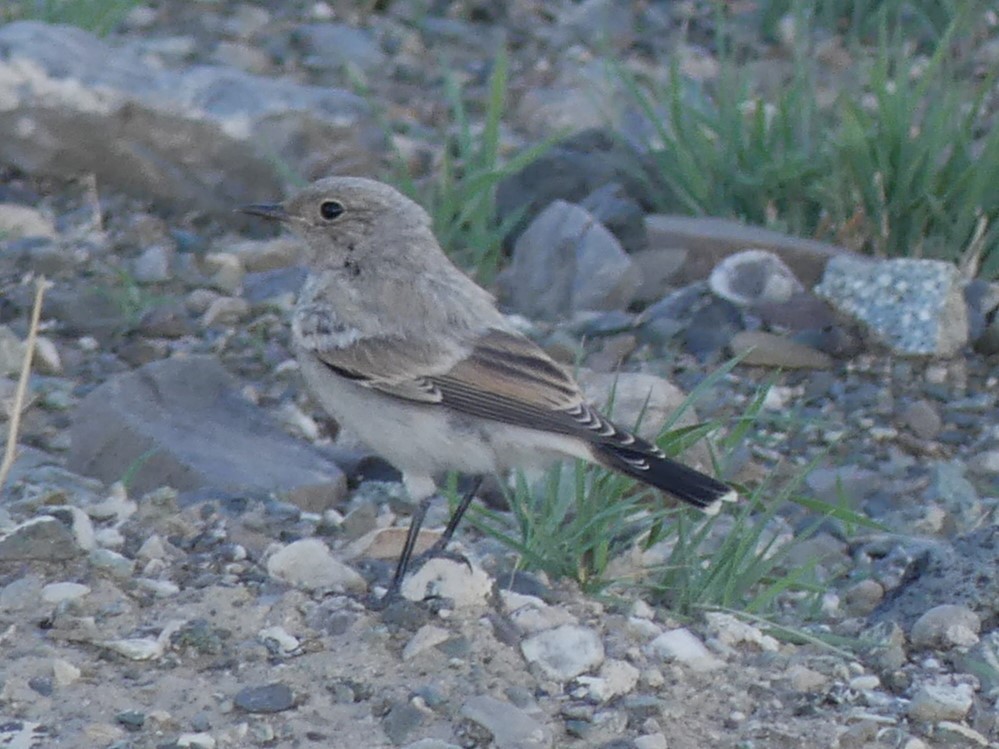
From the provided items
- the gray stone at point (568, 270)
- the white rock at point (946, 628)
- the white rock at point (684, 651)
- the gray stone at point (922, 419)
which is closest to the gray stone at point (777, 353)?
the gray stone at point (922, 419)

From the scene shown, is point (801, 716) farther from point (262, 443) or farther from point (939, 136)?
point (939, 136)

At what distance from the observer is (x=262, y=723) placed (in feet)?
14.7

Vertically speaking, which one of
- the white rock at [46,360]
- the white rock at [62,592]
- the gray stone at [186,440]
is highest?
the white rock at [62,592]

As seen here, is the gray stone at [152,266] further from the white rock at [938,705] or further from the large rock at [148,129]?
the white rock at [938,705]

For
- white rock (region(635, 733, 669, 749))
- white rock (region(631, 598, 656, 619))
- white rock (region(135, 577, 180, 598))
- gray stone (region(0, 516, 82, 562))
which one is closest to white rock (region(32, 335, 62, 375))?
gray stone (region(0, 516, 82, 562))

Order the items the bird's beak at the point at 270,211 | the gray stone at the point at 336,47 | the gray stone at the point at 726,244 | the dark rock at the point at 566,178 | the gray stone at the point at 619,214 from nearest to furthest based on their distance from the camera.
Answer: the bird's beak at the point at 270,211 → the gray stone at the point at 726,244 → the gray stone at the point at 619,214 → the dark rock at the point at 566,178 → the gray stone at the point at 336,47

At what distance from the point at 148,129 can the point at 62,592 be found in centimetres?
400

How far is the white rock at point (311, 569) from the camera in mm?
5227

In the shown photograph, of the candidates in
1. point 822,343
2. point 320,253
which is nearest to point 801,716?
point 320,253

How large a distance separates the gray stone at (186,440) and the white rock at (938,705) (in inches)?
79.5

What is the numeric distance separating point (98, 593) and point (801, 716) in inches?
69.2

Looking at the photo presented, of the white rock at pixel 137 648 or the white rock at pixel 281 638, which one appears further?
the white rock at pixel 281 638

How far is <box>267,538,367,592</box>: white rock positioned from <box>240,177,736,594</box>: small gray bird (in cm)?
16

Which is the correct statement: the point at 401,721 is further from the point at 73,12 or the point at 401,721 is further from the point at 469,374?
the point at 73,12
